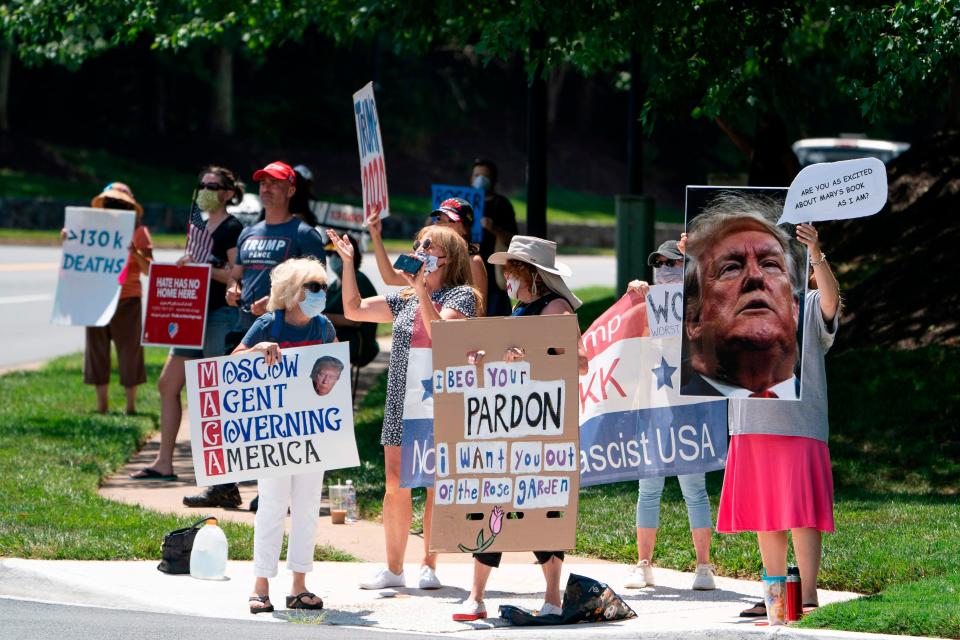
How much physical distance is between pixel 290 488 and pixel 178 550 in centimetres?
90

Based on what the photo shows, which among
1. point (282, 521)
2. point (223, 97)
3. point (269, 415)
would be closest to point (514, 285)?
point (269, 415)

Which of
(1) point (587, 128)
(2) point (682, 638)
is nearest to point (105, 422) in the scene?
(2) point (682, 638)

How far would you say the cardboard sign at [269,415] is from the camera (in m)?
7.28

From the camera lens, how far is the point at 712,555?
839cm

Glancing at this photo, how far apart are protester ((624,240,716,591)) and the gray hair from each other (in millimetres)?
778

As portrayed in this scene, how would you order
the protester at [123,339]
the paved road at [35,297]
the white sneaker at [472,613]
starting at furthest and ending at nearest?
the paved road at [35,297]
the protester at [123,339]
the white sneaker at [472,613]

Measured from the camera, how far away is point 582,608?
7.02 m

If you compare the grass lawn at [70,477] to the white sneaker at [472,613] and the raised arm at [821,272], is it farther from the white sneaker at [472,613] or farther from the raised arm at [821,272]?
the raised arm at [821,272]

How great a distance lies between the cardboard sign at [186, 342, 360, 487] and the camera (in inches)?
287

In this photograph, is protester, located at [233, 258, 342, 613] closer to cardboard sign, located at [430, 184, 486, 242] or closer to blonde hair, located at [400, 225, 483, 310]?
blonde hair, located at [400, 225, 483, 310]

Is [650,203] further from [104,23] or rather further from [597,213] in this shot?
[597,213]

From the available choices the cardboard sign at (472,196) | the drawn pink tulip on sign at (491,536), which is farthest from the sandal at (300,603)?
the cardboard sign at (472,196)

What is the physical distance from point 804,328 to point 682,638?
1.44 m

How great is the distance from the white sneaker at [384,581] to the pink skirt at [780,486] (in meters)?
1.71
